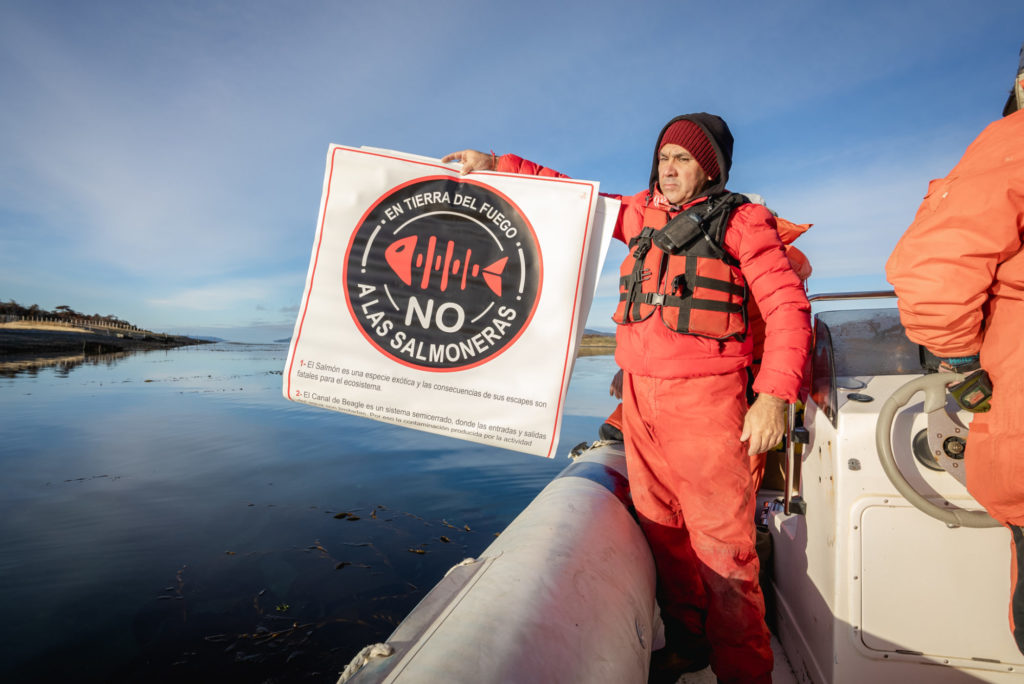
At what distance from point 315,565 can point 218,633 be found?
2.75ft

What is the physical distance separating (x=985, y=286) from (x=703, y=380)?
861 millimetres

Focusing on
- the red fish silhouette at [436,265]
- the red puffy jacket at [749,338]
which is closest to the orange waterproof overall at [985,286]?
the red puffy jacket at [749,338]

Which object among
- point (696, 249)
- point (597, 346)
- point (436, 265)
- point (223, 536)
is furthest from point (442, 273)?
point (597, 346)

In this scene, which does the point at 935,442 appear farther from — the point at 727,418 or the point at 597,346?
the point at 597,346

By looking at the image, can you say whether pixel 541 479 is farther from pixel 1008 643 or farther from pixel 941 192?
pixel 941 192

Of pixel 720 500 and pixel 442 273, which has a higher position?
pixel 442 273

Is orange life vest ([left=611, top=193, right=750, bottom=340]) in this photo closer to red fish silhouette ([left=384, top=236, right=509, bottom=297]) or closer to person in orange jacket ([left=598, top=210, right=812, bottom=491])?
person in orange jacket ([left=598, top=210, right=812, bottom=491])

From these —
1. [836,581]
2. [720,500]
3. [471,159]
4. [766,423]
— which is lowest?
[836,581]

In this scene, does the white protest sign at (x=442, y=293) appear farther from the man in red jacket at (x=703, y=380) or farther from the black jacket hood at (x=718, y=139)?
the black jacket hood at (x=718, y=139)

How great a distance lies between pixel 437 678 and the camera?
0.95 meters

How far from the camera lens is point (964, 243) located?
1.10 meters

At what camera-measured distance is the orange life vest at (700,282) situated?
1.83 metres

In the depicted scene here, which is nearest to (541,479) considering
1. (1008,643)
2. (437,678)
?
(1008,643)

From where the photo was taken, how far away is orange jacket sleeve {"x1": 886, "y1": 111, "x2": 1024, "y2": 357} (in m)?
1.05
